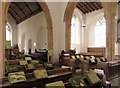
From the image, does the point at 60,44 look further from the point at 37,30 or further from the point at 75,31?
the point at 75,31

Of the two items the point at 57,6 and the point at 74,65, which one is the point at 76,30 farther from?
the point at 74,65

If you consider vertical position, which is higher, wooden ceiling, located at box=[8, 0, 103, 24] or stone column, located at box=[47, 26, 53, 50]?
wooden ceiling, located at box=[8, 0, 103, 24]

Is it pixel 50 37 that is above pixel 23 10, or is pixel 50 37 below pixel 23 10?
below

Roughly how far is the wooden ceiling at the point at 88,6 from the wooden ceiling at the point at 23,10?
334 cm

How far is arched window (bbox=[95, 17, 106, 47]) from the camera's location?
1541 cm

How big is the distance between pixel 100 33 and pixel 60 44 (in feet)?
17.5

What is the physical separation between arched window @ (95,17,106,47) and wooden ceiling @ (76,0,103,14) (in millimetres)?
1233

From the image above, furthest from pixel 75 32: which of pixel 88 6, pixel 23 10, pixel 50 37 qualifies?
pixel 50 37

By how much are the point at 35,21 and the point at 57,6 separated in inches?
172

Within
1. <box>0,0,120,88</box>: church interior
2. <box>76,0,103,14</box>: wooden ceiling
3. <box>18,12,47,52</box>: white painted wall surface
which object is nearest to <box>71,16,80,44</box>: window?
<box>0,0,120,88</box>: church interior

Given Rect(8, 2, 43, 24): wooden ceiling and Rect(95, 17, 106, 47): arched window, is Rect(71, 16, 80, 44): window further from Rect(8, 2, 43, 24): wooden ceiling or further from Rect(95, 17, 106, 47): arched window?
Rect(8, 2, 43, 24): wooden ceiling

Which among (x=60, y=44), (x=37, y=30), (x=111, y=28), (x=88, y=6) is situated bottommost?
(x=60, y=44)

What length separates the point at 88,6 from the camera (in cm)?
1496

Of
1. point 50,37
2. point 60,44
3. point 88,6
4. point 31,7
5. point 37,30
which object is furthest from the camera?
point 37,30
